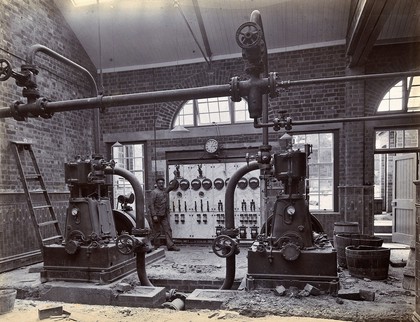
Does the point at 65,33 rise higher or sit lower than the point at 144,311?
higher

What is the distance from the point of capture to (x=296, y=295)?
4.34 metres

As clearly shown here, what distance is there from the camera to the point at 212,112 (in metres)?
9.66

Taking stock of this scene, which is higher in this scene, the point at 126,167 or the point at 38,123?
the point at 38,123

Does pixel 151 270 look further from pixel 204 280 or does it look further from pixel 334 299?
pixel 334 299

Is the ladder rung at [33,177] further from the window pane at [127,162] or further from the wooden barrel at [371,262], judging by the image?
the wooden barrel at [371,262]

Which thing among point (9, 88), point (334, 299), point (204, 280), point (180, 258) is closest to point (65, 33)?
point (9, 88)

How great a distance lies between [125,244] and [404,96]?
291 inches

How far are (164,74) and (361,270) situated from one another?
7240mm

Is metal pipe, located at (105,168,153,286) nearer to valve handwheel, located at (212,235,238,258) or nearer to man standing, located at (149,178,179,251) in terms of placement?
valve handwheel, located at (212,235,238,258)

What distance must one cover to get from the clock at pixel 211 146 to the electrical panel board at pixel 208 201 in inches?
15.6

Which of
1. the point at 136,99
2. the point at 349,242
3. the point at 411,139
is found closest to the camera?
the point at 136,99

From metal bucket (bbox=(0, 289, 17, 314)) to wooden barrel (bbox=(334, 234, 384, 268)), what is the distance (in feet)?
16.8

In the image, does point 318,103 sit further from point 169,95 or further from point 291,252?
point 169,95

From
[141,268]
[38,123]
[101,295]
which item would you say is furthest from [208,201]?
[101,295]
